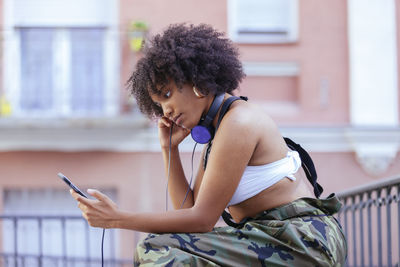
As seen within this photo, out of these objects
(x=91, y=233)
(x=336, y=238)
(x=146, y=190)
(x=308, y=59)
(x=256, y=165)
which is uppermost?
(x=308, y=59)

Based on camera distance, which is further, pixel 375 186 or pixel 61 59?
pixel 61 59

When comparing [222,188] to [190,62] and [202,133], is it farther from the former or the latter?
[190,62]

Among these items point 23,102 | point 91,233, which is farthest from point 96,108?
point 91,233

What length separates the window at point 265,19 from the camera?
31.1 ft

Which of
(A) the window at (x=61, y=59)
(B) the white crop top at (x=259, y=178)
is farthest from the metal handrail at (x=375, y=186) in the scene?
(A) the window at (x=61, y=59)

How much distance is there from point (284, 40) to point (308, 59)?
0.43m

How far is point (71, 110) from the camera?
948 cm

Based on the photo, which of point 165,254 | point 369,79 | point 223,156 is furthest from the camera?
point 369,79

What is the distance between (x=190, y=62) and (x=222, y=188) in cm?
53

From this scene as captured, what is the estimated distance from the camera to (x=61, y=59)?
956 centimetres

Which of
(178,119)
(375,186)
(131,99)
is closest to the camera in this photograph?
(178,119)

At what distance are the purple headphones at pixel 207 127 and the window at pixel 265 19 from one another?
6.82 metres

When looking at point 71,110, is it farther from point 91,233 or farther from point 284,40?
point 284,40

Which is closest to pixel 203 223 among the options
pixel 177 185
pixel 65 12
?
pixel 177 185
